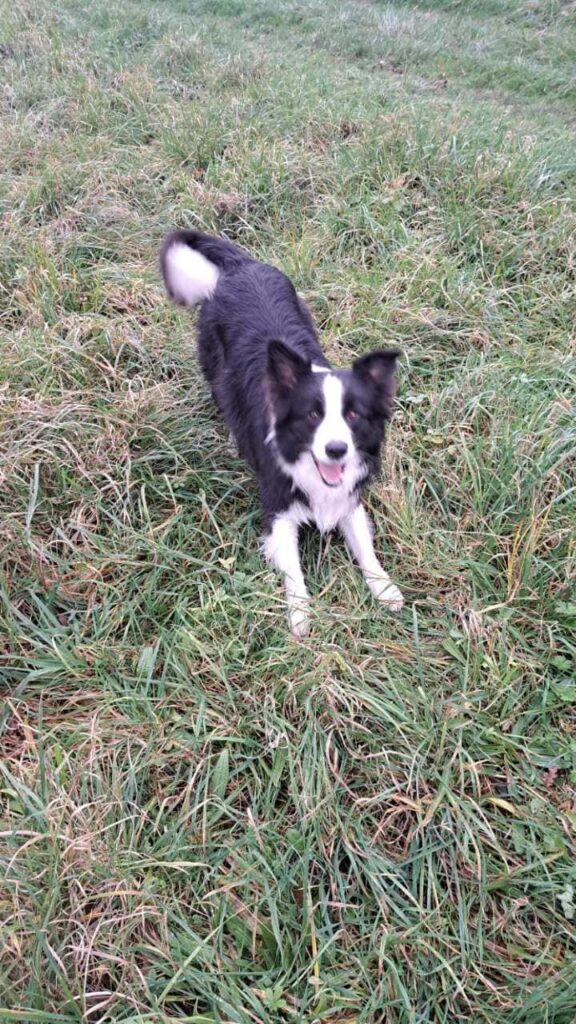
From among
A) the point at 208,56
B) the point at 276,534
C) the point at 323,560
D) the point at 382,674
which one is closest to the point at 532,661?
the point at 382,674

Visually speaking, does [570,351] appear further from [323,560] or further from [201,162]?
[201,162]

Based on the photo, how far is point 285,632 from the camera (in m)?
2.35

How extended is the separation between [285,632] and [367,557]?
0.51m

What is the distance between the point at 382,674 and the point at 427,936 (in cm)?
77

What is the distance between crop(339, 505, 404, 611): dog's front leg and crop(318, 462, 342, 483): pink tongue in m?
0.28

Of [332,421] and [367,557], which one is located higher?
[332,421]

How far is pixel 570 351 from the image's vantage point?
10.9 ft

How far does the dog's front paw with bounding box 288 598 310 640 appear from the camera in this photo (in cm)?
238

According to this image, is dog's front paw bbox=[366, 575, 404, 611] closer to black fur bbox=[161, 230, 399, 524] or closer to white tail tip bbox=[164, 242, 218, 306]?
black fur bbox=[161, 230, 399, 524]

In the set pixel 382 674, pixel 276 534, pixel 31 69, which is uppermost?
pixel 31 69

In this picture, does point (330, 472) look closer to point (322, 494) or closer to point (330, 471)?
point (330, 471)

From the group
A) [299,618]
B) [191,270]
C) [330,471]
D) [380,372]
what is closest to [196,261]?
[191,270]

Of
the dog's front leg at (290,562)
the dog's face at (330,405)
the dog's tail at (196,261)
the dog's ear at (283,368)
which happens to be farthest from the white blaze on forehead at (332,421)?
the dog's tail at (196,261)

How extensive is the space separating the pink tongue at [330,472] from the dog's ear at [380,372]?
0.95 feet
